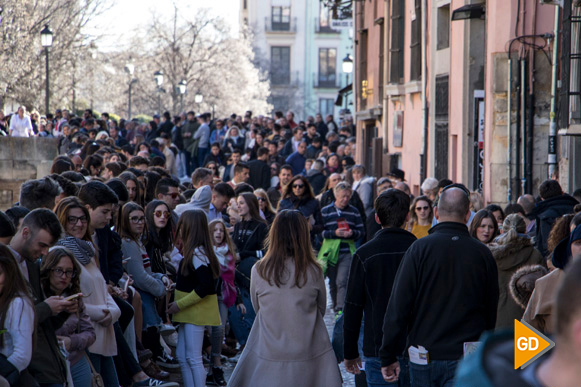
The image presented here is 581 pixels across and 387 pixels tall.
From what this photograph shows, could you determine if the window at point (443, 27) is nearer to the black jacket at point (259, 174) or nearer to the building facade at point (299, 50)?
the black jacket at point (259, 174)

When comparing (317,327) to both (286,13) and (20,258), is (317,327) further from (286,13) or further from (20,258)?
(286,13)

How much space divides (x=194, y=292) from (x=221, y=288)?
0.91 m

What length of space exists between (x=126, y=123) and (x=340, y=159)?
9155mm

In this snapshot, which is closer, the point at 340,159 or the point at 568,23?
the point at 568,23

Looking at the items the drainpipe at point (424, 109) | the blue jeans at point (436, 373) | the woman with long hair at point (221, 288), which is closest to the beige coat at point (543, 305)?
the blue jeans at point (436, 373)

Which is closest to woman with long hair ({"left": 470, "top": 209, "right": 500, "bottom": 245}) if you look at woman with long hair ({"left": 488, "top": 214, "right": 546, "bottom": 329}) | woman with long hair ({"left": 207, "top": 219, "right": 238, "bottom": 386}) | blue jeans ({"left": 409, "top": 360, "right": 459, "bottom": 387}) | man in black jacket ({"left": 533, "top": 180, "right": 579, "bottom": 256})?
man in black jacket ({"left": 533, "top": 180, "right": 579, "bottom": 256})

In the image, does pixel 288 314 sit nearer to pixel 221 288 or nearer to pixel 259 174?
pixel 221 288

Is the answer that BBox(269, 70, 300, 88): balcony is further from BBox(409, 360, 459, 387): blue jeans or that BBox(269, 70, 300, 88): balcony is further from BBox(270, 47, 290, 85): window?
BBox(409, 360, 459, 387): blue jeans

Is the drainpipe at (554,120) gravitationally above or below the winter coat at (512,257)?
above

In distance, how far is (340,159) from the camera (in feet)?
70.7

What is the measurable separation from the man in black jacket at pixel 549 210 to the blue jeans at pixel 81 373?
14.3ft

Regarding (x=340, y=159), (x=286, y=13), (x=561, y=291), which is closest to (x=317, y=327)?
(x=561, y=291)

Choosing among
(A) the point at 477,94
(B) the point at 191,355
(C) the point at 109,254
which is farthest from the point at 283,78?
(C) the point at 109,254

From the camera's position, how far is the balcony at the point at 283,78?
76875 mm
